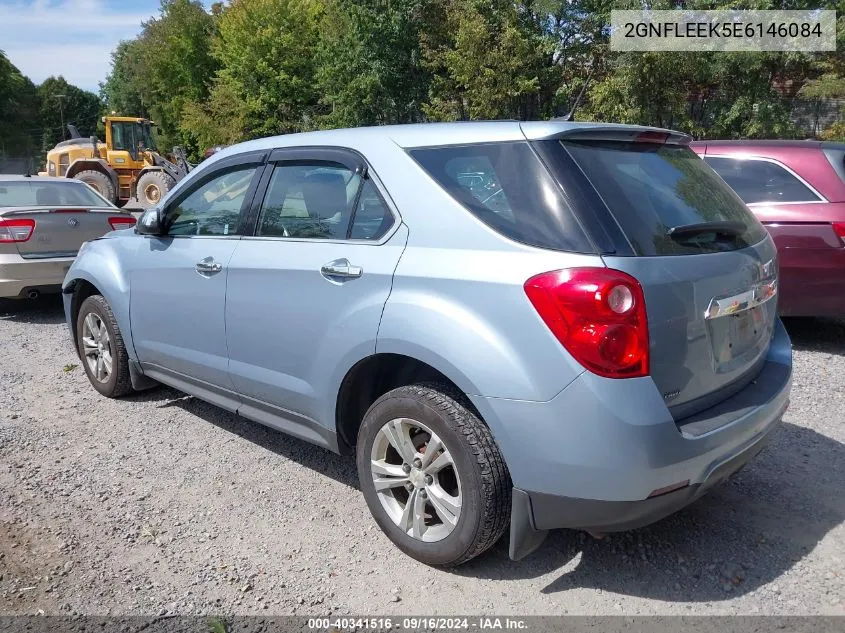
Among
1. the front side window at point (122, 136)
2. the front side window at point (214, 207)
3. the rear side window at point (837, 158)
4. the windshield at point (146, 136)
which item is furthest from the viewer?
the windshield at point (146, 136)

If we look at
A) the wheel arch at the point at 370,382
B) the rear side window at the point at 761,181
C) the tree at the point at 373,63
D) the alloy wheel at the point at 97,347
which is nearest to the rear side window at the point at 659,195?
the wheel arch at the point at 370,382

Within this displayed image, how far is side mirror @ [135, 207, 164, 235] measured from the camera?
4.28m

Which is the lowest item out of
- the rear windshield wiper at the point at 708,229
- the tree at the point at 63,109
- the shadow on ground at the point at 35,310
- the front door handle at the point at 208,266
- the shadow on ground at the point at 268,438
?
the shadow on ground at the point at 268,438

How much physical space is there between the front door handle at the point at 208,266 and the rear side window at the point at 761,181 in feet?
14.2

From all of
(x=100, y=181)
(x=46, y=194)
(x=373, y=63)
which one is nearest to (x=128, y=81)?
(x=373, y=63)

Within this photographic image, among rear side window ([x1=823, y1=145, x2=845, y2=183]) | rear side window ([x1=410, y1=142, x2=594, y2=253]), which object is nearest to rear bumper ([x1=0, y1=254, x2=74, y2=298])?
rear side window ([x1=410, y1=142, x2=594, y2=253])

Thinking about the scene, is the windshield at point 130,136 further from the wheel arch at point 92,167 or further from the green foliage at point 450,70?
the green foliage at point 450,70

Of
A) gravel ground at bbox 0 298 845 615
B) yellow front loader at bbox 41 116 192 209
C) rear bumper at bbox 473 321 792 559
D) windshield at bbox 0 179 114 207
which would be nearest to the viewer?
rear bumper at bbox 473 321 792 559

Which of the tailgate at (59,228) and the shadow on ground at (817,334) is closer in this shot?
the shadow on ground at (817,334)

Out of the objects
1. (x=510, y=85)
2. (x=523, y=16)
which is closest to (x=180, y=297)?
(x=510, y=85)

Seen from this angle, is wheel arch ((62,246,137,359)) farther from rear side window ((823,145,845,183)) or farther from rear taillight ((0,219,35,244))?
rear side window ((823,145,845,183))

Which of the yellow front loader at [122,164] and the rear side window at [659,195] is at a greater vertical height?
the yellow front loader at [122,164]

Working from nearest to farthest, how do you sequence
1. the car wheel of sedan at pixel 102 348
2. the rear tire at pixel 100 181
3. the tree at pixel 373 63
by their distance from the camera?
the car wheel of sedan at pixel 102 348 < the rear tire at pixel 100 181 < the tree at pixel 373 63

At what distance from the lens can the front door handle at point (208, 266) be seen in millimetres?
3785
